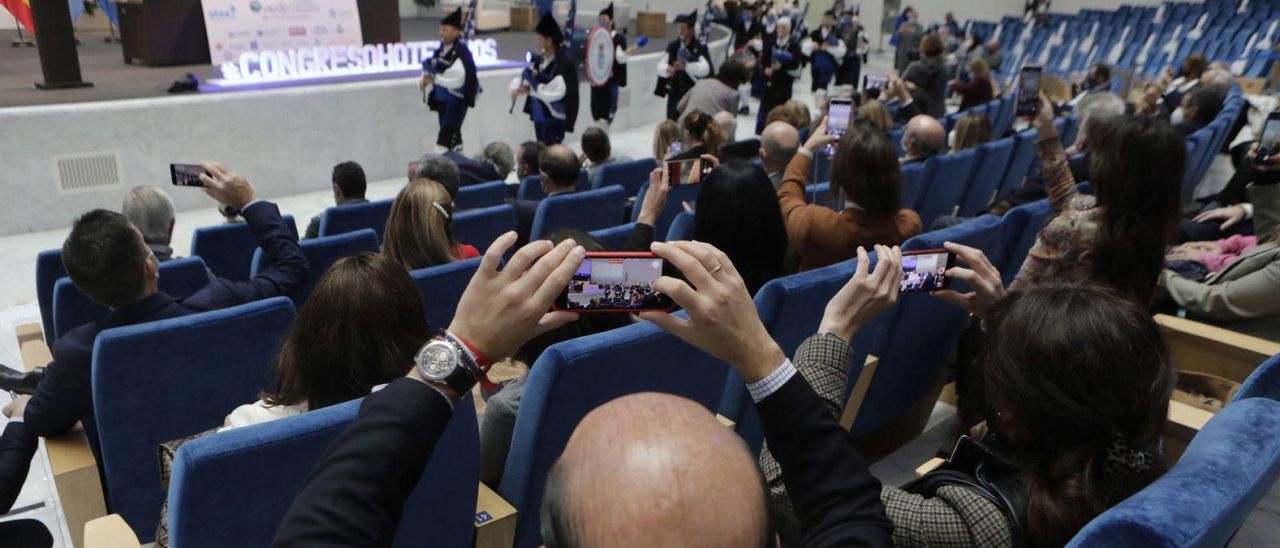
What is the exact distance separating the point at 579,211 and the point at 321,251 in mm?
1080

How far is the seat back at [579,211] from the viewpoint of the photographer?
3.36m

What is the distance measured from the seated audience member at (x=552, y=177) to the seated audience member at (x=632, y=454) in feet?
9.10

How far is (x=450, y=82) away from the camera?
21.7 feet

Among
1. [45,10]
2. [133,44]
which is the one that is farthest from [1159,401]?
[133,44]

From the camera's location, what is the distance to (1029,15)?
1688 centimetres

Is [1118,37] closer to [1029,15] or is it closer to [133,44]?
[1029,15]

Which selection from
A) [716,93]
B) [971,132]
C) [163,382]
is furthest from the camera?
[716,93]

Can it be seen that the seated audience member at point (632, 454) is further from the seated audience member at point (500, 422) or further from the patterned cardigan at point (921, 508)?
the seated audience member at point (500, 422)

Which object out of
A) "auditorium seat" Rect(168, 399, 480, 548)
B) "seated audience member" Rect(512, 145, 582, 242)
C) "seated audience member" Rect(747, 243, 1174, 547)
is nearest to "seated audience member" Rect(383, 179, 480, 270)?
"seated audience member" Rect(512, 145, 582, 242)

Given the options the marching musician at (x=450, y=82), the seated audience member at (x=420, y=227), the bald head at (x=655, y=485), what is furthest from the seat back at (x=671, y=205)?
the marching musician at (x=450, y=82)

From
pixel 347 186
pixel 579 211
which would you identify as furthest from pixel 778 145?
pixel 347 186

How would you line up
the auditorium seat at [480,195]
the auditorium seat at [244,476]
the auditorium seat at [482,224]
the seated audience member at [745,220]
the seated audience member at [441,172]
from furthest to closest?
the auditorium seat at [480,195]
the seated audience member at [441,172]
the auditorium seat at [482,224]
the seated audience member at [745,220]
the auditorium seat at [244,476]

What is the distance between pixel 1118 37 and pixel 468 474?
52.3ft

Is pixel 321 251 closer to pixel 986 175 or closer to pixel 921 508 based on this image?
pixel 921 508
